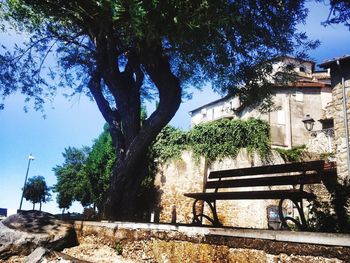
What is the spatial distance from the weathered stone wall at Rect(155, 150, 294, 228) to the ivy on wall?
1.41 ft

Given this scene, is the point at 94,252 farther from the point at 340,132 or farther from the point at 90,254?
the point at 340,132

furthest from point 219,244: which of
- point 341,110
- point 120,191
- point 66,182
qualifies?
point 66,182

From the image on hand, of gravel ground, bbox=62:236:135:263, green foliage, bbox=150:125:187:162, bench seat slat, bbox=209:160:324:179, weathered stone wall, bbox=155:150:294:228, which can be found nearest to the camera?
bench seat slat, bbox=209:160:324:179

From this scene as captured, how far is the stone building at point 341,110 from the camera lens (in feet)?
39.2

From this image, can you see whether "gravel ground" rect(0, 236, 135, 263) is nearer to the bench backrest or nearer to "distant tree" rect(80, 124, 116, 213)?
the bench backrest

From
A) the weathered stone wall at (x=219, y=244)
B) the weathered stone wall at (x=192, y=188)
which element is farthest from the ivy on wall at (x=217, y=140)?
the weathered stone wall at (x=219, y=244)

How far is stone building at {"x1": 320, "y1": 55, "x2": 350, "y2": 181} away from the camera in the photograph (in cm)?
1195

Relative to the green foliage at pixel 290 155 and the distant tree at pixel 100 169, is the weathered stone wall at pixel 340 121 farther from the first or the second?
the distant tree at pixel 100 169

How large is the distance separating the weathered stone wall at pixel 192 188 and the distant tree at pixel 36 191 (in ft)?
102

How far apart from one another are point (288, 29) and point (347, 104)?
6.20 meters

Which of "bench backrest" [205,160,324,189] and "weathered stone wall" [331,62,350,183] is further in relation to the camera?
"weathered stone wall" [331,62,350,183]

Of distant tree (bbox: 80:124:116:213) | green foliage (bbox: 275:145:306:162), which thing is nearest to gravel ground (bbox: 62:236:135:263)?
green foliage (bbox: 275:145:306:162)

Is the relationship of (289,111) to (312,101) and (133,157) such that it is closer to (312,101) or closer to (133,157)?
(312,101)

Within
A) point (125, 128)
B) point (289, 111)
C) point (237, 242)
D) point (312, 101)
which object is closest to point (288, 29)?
point (125, 128)
